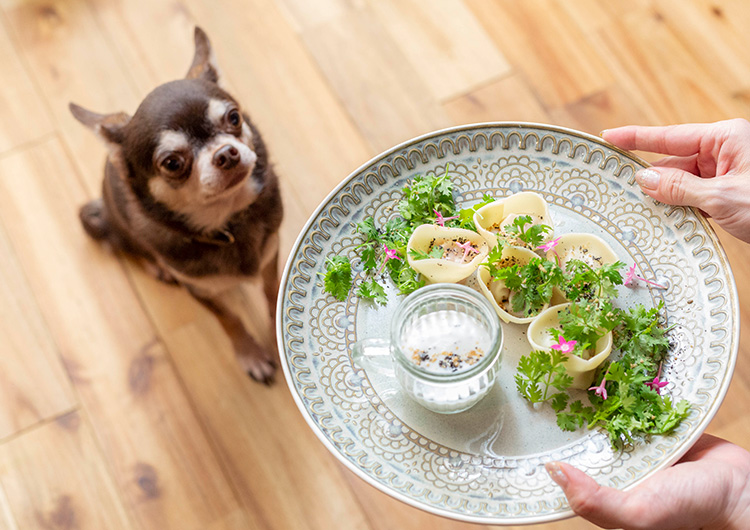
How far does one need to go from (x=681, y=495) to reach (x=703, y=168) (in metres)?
0.75

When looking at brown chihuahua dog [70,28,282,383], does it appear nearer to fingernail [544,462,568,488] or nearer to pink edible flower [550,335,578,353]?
pink edible flower [550,335,578,353]

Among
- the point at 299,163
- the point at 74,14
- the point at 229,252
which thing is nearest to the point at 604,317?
the point at 229,252

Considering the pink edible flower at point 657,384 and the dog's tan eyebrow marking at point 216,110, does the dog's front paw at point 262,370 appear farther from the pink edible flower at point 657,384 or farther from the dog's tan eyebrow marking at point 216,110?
the pink edible flower at point 657,384

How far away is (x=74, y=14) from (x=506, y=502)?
247cm

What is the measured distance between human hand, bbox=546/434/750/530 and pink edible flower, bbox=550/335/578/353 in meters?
0.20

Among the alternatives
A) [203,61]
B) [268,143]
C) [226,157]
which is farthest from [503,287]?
[268,143]

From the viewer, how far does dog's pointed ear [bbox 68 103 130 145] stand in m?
1.47

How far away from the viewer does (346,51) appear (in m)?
2.40

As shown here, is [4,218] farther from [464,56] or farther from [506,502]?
[506,502]

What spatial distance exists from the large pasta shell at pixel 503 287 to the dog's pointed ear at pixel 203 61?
0.86m

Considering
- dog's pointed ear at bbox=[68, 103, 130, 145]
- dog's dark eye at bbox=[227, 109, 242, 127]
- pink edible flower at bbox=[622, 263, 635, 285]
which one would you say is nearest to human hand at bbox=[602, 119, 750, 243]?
pink edible flower at bbox=[622, 263, 635, 285]

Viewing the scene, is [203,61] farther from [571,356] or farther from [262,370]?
[571,356]

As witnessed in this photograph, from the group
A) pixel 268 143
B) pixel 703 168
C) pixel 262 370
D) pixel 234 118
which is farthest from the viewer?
pixel 268 143

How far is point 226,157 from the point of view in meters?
1.45
